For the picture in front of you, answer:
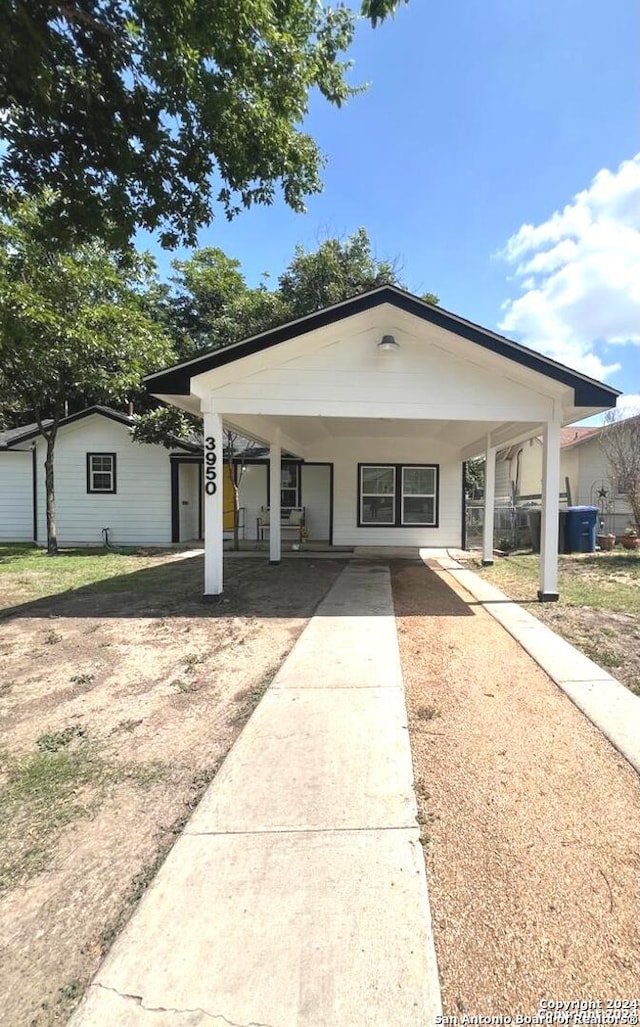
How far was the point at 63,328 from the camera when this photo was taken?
10.4 meters

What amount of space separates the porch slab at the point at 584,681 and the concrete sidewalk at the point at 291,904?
1.30 metres

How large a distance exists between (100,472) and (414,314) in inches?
454

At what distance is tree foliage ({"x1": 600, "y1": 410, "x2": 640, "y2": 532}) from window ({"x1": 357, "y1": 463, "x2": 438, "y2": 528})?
530cm

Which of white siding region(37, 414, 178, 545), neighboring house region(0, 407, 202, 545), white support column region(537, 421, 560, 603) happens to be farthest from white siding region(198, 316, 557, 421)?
white siding region(37, 414, 178, 545)

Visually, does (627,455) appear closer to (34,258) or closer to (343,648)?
(343,648)

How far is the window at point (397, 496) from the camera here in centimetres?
1391

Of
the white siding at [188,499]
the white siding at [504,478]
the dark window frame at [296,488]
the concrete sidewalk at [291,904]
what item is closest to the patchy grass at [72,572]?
the white siding at [188,499]

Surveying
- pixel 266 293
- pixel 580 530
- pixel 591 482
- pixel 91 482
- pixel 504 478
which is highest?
pixel 266 293

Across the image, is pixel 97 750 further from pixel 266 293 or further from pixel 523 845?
pixel 266 293

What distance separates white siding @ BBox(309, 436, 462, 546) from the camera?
1381 cm

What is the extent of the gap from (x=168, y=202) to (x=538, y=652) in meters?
6.08

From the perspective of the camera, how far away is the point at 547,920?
1.74 metres

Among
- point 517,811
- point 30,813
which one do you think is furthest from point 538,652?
point 30,813

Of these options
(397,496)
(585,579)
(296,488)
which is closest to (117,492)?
(296,488)
